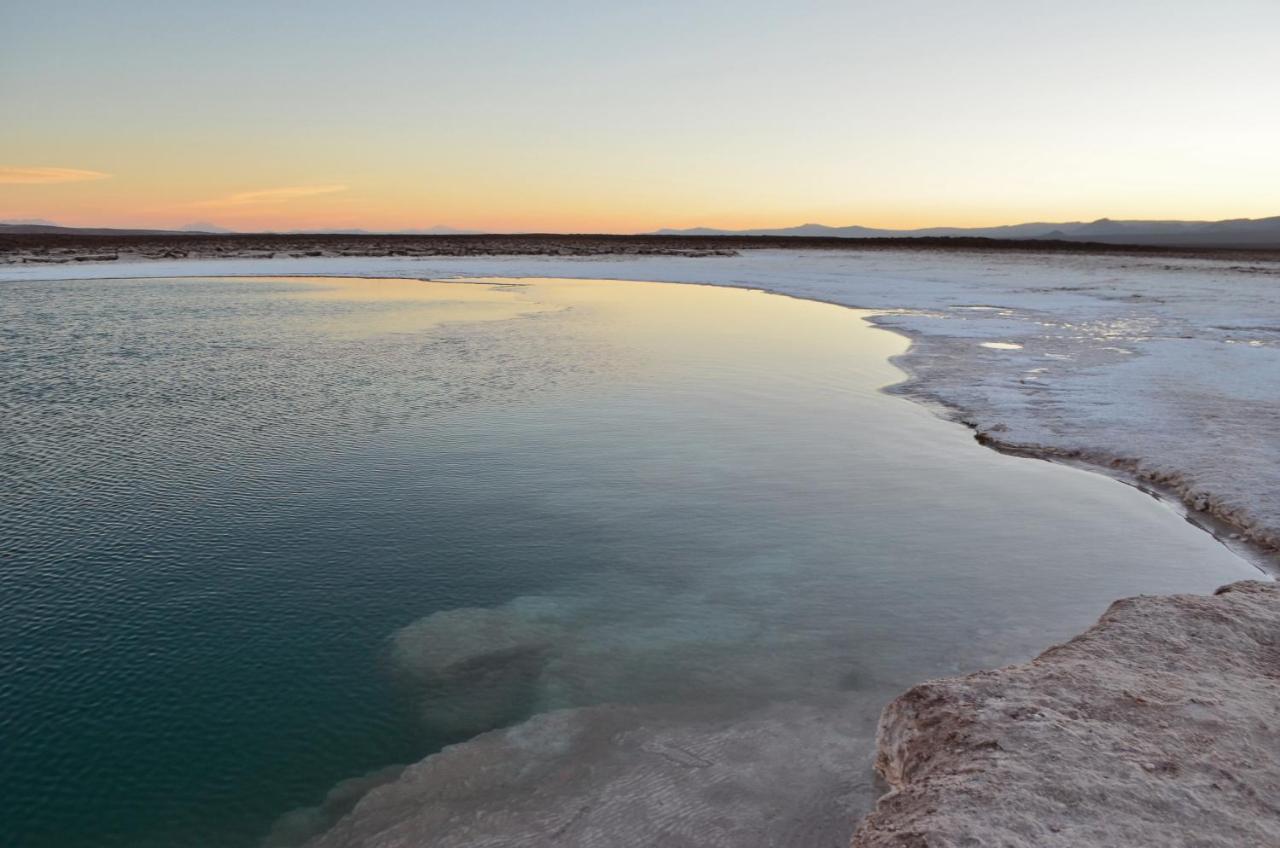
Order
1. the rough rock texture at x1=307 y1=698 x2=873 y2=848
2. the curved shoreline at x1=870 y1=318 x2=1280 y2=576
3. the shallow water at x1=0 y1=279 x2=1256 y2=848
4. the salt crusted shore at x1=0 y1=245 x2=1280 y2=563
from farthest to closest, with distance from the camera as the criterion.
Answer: the salt crusted shore at x1=0 y1=245 x2=1280 y2=563 → the curved shoreline at x1=870 y1=318 x2=1280 y2=576 → the shallow water at x1=0 y1=279 x2=1256 y2=848 → the rough rock texture at x1=307 y1=698 x2=873 y2=848

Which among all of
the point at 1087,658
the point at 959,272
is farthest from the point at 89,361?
the point at 959,272

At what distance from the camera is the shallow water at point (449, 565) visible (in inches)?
186

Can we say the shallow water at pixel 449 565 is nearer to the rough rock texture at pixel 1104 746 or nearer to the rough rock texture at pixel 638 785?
the rough rock texture at pixel 638 785

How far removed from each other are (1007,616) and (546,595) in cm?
350

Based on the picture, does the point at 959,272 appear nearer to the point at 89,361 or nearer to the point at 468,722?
the point at 89,361

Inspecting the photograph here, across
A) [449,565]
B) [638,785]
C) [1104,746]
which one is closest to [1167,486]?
[1104,746]

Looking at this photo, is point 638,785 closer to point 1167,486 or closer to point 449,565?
point 449,565

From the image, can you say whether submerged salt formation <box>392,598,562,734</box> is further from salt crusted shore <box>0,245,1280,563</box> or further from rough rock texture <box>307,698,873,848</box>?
salt crusted shore <box>0,245,1280,563</box>

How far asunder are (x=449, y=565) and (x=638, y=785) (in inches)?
122

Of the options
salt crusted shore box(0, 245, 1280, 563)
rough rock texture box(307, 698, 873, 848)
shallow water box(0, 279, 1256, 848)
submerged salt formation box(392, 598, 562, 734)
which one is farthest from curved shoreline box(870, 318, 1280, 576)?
submerged salt formation box(392, 598, 562, 734)

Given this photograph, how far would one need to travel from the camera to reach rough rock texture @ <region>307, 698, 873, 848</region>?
12.8ft

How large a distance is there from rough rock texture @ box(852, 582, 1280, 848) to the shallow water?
2.83ft

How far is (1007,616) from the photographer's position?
6090mm

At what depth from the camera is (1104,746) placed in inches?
150
